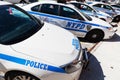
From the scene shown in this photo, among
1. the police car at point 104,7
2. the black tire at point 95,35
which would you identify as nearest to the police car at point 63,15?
the black tire at point 95,35

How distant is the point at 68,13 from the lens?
27.0 feet

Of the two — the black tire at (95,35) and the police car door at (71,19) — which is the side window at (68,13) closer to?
the police car door at (71,19)

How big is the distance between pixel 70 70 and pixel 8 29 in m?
1.42

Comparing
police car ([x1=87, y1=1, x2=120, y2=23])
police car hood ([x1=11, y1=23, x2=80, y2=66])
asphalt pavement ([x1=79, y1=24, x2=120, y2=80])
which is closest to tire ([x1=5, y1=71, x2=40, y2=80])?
police car hood ([x1=11, y1=23, x2=80, y2=66])

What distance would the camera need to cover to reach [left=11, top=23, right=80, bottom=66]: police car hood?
12.4 ft

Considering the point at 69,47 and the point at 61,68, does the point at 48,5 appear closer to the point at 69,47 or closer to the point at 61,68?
the point at 69,47

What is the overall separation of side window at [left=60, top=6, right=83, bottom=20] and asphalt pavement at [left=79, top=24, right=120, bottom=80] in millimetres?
1366

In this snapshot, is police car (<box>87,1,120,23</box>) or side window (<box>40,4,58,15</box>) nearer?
side window (<box>40,4,58,15</box>)

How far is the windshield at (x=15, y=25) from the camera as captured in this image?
3.99 meters

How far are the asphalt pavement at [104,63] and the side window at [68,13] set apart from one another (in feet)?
4.48

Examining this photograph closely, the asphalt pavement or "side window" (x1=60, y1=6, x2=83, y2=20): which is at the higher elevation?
"side window" (x1=60, y1=6, x2=83, y2=20)

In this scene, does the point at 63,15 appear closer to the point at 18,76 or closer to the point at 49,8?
the point at 49,8

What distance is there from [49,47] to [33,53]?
427mm

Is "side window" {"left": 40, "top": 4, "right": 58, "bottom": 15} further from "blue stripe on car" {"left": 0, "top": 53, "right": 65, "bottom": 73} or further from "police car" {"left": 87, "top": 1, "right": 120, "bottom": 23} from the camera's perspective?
"police car" {"left": 87, "top": 1, "right": 120, "bottom": 23}
